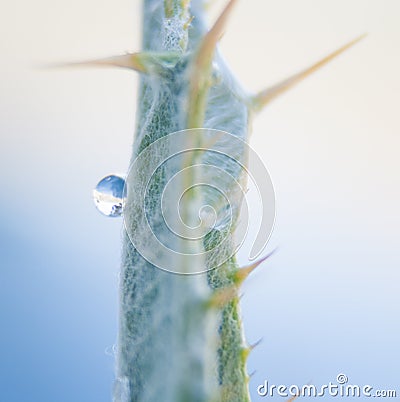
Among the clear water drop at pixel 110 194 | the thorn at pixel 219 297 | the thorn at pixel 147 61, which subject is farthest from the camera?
the clear water drop at pixel 110 194

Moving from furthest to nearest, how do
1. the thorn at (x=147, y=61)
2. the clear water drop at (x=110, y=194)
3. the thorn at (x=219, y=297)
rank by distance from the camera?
the clear water drop at (x=110, y=194) < the thorn at (x=147, y=61) < the thorn at (x=219, y=297)

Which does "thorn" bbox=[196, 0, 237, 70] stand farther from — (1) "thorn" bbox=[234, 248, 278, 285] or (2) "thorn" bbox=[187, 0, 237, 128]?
(1) "thorn" bbox=[234, 248, 278, 285]

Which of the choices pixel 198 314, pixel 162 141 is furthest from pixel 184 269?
pixel 162 141

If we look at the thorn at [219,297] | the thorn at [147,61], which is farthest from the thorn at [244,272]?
the thorn at [147,61]

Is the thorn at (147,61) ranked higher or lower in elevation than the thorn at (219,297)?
higher

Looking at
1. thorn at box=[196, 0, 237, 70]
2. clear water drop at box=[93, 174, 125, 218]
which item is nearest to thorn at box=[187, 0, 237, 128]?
thorn at box=[196, 0, 237, 70]

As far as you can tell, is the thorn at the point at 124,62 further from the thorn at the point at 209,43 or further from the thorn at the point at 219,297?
the thorn at the point at 219,297

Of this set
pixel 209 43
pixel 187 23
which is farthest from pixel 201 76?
pixel 187 23
